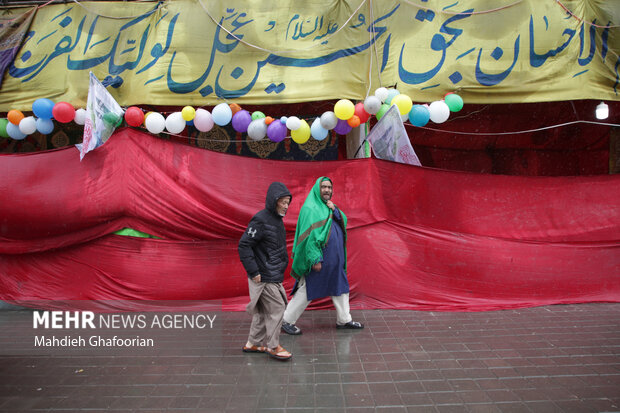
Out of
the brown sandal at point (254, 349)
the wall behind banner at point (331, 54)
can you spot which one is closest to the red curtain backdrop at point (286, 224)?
the wall behind banner at point (331, 54)

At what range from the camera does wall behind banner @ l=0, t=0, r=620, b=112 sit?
210 inches

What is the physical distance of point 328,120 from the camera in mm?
5090

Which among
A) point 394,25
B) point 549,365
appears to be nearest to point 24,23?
point 394,25

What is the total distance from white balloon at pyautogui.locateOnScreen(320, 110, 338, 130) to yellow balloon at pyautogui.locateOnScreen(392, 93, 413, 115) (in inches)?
30.2

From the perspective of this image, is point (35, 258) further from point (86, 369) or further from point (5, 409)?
point (5, 409)

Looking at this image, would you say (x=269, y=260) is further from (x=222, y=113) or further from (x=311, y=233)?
(x=222, y=113)

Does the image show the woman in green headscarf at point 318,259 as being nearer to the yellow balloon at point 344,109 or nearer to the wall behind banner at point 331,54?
the yellow balloon at point 344,109

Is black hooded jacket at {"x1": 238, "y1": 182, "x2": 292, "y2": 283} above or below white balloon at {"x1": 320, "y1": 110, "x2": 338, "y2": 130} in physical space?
below

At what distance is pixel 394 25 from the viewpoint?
5504mm

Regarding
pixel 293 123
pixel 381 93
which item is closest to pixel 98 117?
pixel 293 123

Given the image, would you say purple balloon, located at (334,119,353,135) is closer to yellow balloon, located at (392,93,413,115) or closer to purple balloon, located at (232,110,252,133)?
yellow balloon, located at (392,93,413,115)

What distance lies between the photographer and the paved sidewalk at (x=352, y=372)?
2775mm

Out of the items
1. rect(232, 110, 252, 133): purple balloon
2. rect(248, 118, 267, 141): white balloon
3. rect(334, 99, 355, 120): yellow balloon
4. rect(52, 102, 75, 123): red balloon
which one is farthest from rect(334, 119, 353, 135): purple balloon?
rect(52, 102, 75, 123): red balloon

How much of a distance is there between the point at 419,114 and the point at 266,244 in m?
2.72
